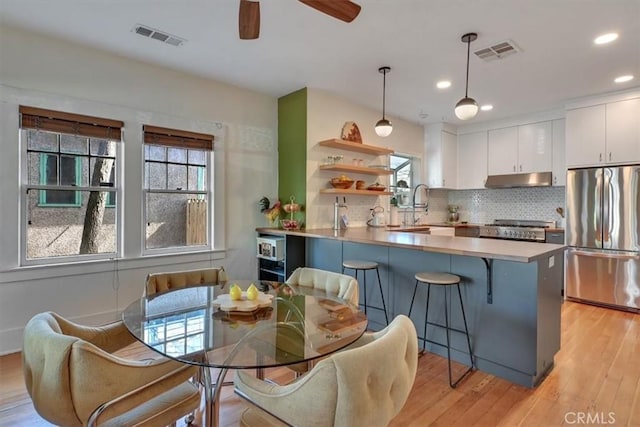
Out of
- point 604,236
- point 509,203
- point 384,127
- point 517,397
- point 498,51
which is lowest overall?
point 517,397

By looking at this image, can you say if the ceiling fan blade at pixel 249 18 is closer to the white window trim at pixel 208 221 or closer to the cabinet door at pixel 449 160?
the white window trim at pixel 208 221

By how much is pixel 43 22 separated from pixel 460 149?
→ 5.85 m

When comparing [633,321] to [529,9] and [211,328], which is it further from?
[211,328]

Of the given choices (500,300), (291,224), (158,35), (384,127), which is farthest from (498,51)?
(158,35)

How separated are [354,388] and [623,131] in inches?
198

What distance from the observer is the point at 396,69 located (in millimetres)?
3535

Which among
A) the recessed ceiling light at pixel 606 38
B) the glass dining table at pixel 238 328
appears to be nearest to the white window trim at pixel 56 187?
the glass dining table at pixel 238 328

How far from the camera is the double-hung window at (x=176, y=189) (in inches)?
138

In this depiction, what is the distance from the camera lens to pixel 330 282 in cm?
228

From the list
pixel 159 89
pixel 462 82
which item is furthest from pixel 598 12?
pixel 159 89

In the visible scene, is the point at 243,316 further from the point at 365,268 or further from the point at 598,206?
the point at 598,206

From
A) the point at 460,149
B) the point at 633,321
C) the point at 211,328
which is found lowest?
the point at 633,321

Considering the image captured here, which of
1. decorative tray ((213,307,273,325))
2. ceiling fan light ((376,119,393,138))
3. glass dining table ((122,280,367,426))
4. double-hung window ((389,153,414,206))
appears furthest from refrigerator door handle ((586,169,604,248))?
decorative tray ((213,307,273,325))

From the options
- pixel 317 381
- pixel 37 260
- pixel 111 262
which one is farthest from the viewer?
pixel 111 262
